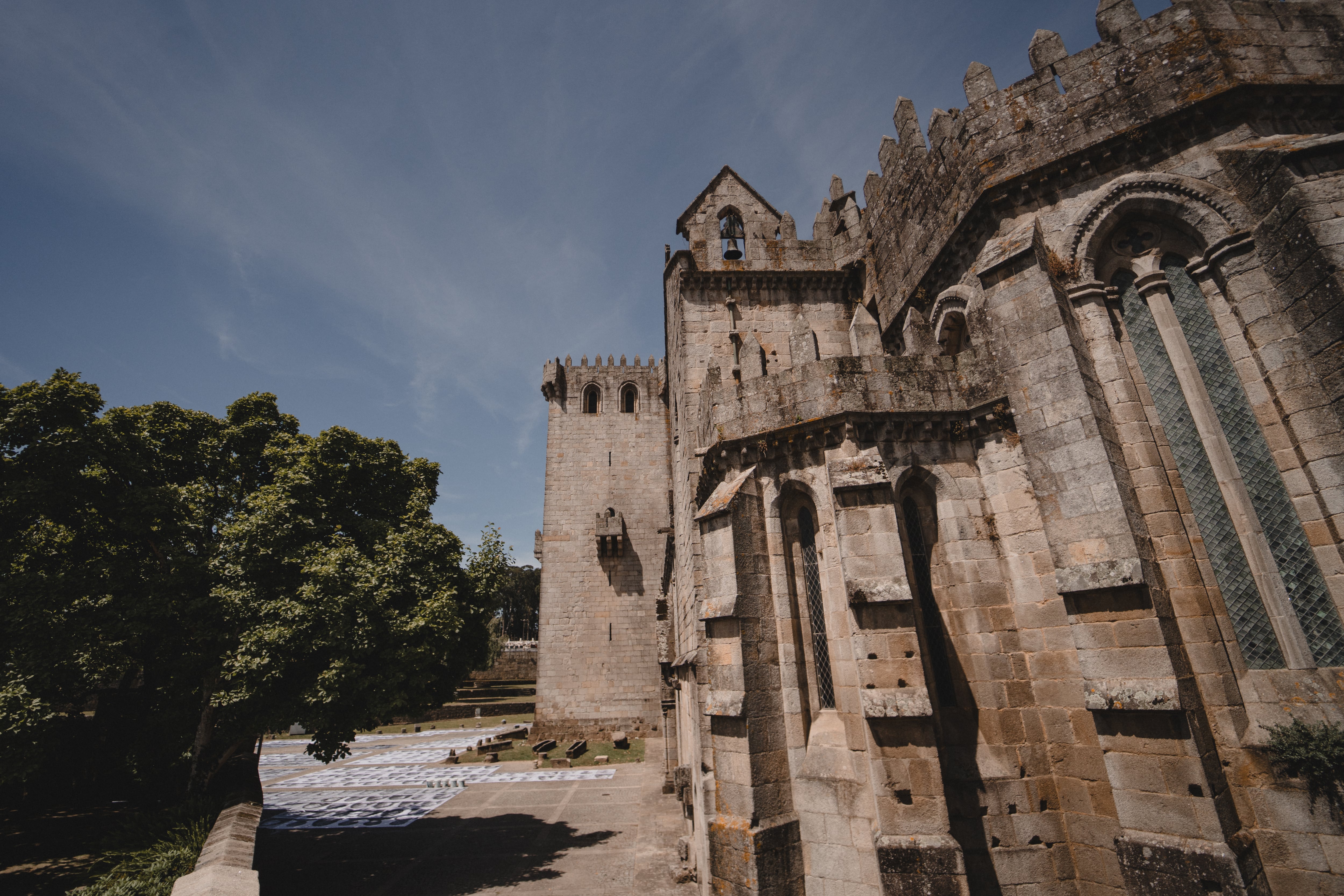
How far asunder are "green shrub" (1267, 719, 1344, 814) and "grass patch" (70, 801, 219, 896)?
13354 mm

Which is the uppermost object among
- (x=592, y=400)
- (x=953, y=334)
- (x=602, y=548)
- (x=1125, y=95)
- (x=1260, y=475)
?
(x=592, y=400)

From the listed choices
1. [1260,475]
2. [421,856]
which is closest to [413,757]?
[421,856]

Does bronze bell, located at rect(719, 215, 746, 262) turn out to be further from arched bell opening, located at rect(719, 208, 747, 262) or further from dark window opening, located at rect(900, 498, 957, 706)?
dark window opening, located at rect(900, 498, 957, 706)

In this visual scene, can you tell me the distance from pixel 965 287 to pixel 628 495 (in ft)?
68.0

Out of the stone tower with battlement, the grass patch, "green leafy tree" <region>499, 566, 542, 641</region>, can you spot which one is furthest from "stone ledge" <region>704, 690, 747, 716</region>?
"green leafy tree" <region>499, 566, 542, 641</region>

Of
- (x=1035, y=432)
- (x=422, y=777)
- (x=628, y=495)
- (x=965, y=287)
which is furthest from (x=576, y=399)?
(x=1035, y=432)

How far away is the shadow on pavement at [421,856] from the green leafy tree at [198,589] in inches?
89.8

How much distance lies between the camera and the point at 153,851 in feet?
29.4

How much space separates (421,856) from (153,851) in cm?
439

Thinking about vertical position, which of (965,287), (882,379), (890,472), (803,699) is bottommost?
(803,699)

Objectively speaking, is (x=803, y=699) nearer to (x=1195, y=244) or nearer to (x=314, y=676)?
(x=1195, y=244)

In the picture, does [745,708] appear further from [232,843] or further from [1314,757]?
[232,843]

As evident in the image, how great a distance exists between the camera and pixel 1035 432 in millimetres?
7012

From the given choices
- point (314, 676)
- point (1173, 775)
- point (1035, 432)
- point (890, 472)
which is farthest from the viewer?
point (314, 676)
